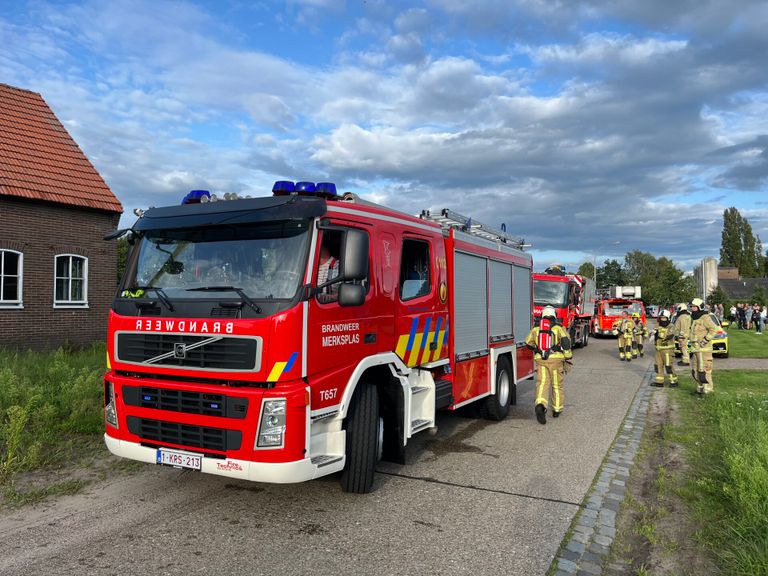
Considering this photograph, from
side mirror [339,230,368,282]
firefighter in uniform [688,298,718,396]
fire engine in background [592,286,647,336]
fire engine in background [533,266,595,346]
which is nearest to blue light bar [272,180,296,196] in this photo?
side mirror [339,230,368,282]

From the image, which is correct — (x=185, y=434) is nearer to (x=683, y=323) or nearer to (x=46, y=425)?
(x=46, y=425)

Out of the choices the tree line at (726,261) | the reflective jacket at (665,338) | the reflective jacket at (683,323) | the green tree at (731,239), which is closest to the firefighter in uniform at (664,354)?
the reflective jacket at (665,338)

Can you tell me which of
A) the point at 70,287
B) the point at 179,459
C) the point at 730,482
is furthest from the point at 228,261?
the point at 70,287

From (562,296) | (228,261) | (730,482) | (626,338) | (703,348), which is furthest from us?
(562,296)

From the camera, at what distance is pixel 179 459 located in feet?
14.4

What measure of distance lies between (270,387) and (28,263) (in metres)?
13.1

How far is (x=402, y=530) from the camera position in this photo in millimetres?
4402

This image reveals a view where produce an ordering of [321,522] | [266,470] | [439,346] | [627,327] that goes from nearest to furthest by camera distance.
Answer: [266,470] → [321,522] → [439,346] → [627,327]

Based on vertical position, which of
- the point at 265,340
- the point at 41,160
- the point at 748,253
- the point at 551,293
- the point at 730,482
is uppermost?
the point at 748,253

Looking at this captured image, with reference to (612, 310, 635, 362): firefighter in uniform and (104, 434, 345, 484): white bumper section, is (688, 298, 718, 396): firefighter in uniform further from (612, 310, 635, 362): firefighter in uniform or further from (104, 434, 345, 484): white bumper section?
(104, 434, 345, 484): white bumper section

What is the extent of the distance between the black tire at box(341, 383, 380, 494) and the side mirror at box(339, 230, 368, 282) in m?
1.11

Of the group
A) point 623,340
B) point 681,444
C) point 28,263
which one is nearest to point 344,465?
point 681,444

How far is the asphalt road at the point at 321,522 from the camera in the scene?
3836 millimetres

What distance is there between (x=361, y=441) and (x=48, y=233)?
13.3 meters
